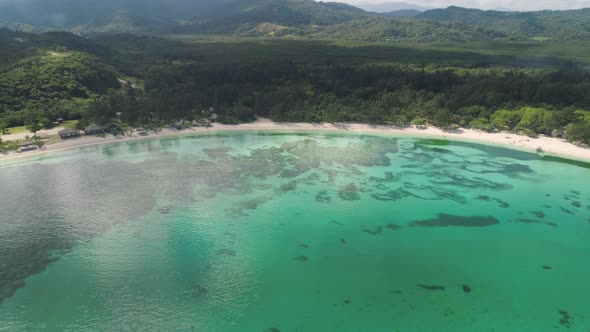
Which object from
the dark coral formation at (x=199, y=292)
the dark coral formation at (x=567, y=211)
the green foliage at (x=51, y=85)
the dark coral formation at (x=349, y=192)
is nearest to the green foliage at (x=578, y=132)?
the dark coral formation at (x=567, y=211)

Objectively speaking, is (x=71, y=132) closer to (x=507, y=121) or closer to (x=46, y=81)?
(x=46, y=81)

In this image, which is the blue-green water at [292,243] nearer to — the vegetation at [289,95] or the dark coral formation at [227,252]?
the dark coral formation at [227,252]

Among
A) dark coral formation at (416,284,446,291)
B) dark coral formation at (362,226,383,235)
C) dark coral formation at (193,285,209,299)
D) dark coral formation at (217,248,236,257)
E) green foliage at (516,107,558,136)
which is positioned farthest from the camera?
green foliage at (516,107,558,136)

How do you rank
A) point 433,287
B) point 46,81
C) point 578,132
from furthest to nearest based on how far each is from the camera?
point 46,81 < point 578,132 < point 433,287

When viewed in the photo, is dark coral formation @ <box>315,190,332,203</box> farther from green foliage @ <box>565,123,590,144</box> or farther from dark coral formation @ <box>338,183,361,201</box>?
green foliage @ <box>565,123,590,144</box>

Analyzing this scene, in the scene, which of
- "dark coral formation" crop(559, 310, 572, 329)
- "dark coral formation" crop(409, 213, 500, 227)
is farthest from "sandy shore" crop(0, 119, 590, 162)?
"dark coral formation" crop(559, 310, 572, 329)

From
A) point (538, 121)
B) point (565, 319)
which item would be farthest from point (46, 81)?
point (538, 121)

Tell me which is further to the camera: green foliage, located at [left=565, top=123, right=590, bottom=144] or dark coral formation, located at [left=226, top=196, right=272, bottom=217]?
green foliage, located at [left=565, top=123, right=590, bottom=144]
